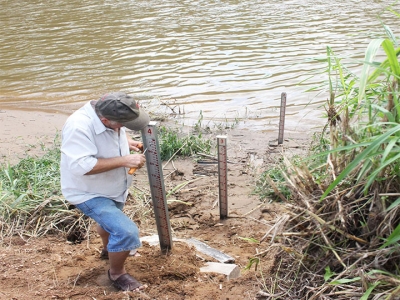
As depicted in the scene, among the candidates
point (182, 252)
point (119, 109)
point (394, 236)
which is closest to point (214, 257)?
point (182, 252)

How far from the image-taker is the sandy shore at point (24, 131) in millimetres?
6784

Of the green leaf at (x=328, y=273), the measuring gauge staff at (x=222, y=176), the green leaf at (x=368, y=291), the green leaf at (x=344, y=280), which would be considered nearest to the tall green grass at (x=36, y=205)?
the measuring gauge staff at (x=222, y=176)

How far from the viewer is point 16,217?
4.73 m

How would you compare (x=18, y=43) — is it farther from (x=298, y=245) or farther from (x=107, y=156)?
(x=298, y=245)

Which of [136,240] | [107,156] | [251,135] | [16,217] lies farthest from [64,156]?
[251,135]

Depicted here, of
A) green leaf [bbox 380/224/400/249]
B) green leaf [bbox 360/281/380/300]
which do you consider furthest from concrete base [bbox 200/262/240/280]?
green leaf [bbox 380/224/400/249]

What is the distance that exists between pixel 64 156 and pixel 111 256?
78 centimetres

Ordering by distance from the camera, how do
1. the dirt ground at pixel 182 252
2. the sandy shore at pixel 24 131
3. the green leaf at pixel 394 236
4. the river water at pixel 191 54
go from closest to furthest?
the green leaf at pixel 394 236, the dirt ground at pixel 182 252, the sandy shore at pixel 24 131, the river water at pixel 191 54

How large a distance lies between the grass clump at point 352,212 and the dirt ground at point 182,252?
0.76 ft

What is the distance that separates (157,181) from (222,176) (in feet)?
3.56

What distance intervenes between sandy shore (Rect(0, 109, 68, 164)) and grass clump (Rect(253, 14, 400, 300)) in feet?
14.6

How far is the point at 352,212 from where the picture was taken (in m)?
2.64

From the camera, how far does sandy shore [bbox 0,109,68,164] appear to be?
678 cm

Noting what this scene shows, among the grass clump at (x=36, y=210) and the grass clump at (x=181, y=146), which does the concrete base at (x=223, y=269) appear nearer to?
the grass clump at (x=36, y=210)
